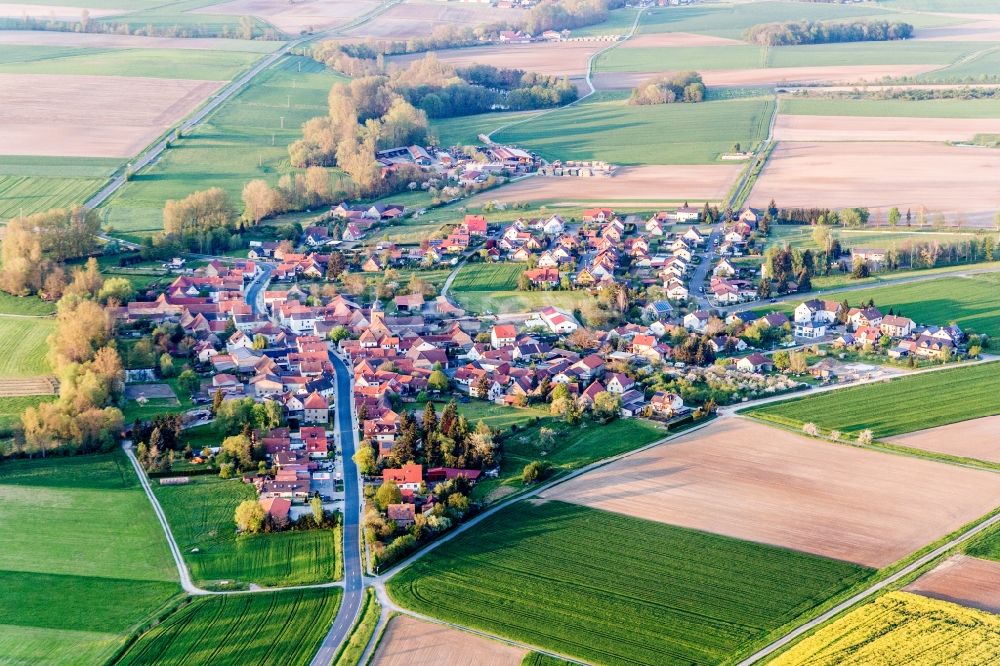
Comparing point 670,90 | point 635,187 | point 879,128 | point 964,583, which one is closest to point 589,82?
point 670,90

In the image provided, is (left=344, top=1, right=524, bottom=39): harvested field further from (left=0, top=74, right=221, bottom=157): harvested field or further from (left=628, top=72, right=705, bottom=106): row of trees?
(left=628, top=72, right=705, bottom=106): row of trees

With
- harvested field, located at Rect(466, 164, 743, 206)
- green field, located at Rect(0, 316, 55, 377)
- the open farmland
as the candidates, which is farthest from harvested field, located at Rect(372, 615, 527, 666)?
harvested field, located at Rect(466, 164, 743, 206)

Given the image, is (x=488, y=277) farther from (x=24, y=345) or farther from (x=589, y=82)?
(x=589, y=82)

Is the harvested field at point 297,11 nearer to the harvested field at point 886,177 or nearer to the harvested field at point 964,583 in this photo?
the harvested field at point 886,177

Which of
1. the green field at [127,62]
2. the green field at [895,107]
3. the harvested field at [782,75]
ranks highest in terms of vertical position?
the green field at [127,62]

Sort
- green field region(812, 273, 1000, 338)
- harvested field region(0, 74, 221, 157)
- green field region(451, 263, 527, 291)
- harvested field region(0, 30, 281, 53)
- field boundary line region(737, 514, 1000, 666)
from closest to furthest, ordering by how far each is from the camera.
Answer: field boundary line region(737, 514, 1000, 666), green field region(812, 273, 1000, 338), green field region(451, 263, 527, 291), harvested field region(0, 74, 221, 157), harvested field region(0, 30, 281, 53)

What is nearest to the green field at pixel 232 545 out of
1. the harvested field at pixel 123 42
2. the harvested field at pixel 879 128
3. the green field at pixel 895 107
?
the harvested field at pixel 879 128

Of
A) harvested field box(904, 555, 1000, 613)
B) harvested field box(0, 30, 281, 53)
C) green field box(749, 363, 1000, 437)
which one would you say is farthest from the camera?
harvested field box(0, 30, 281, 53)
